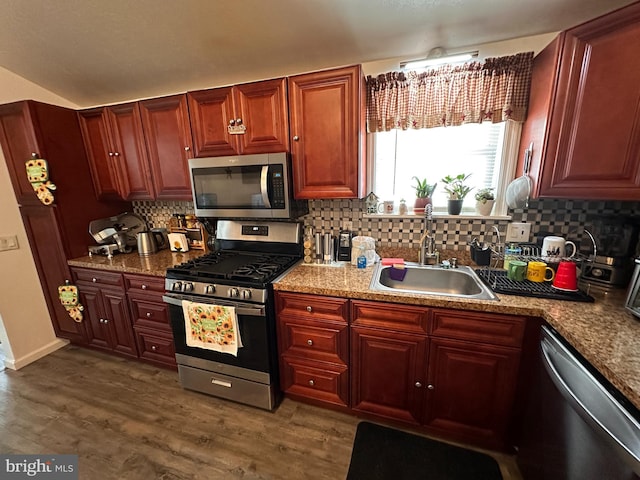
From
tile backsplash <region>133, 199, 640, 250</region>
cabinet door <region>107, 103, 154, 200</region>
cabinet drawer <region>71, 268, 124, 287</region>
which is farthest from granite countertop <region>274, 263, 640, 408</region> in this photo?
cabinet door <region>107, 103, 154, 200</region>

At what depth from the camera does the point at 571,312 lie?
3.79 feet

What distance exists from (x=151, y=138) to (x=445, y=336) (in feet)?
8.29

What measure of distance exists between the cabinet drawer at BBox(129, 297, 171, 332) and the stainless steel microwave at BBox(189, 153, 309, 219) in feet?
2.59

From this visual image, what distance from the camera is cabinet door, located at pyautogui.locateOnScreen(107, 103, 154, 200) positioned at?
6.93ft

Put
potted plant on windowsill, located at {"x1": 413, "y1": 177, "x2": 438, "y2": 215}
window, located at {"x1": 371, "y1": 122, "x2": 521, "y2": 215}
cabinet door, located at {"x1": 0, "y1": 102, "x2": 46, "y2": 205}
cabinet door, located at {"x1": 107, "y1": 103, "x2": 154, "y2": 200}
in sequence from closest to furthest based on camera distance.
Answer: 1. window, located at {"x1": 371, "y1": 122, "x2": 521, "y2": 215}
2. potted plant on windowsill, located at {"x1": 413, "y1": 177, "x2": 438, "y2": 215}
3. cabinet door, located at {"x1": 0, "y1": 102, "x2": 46, "y2": 205}
4. cabinet door, located at {"x1": 107, "y1": 103, "x2": 154, "y2": 200}

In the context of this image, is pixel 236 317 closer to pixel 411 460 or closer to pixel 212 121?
pixel 411 460

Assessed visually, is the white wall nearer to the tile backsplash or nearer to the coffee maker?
the tile backsplash

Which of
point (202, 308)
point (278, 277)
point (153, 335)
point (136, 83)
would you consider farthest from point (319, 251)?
point (136, 83)

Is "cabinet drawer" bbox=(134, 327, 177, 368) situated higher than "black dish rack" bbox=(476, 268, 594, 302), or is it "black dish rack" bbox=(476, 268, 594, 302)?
"black dish rack" bbox=(476, 268, 594, 302)

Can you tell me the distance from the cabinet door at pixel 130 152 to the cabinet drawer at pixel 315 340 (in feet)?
5.57

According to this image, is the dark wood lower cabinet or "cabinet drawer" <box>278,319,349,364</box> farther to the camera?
"cabinet drawer" <box>278,319,349,364</box>

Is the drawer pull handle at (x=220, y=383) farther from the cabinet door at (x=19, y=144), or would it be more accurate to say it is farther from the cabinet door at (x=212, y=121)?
the cabinet door at (x=19, y=144)

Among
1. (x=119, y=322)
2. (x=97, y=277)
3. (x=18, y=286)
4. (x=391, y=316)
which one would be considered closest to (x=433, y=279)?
(x=391, y=316)

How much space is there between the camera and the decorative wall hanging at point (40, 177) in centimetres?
204
